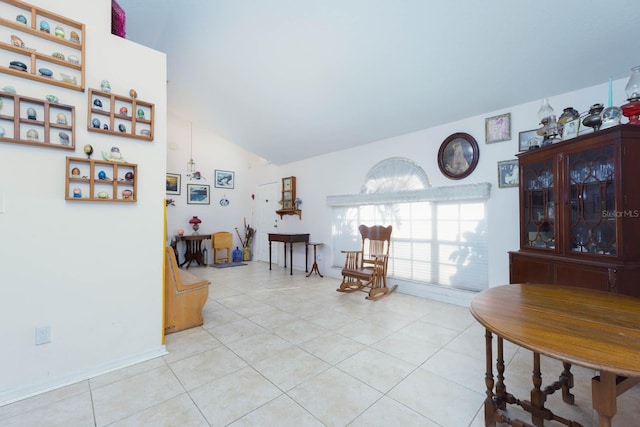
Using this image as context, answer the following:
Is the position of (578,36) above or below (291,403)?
above

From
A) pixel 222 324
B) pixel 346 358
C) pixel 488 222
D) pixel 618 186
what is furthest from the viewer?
pixel 488 222

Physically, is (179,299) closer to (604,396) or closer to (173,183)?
(604,396)

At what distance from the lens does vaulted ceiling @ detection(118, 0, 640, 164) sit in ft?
7.55

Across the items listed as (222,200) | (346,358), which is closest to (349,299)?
(346,358)

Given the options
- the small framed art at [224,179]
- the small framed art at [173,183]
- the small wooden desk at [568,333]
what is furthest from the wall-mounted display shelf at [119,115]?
A: the small framed art at [224,179]

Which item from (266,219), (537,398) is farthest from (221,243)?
(537,398)

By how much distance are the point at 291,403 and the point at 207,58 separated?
4.25m

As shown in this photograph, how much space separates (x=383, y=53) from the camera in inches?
116

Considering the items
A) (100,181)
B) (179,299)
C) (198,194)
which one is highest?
Answer: (198,194)

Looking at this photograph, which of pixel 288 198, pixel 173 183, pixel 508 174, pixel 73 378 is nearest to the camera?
pixel 73 378

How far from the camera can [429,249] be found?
13.1 ft

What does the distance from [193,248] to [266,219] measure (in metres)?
1.91

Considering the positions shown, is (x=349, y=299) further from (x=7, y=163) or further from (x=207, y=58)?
(x=207, y=58)

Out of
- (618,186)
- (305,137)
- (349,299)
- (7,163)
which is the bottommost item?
(349,299)
